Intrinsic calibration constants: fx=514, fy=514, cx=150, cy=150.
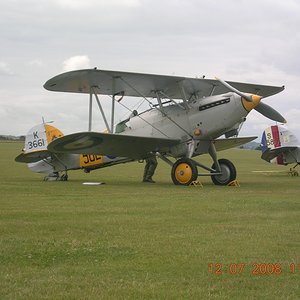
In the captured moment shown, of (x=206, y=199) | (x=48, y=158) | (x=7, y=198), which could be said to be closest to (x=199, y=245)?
(x=206, y=199)

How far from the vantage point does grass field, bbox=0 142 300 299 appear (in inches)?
159

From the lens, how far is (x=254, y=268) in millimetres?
4637

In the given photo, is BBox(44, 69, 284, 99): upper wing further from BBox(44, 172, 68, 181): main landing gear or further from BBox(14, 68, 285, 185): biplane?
BBox(44, 172, 68, 181): main landing gear

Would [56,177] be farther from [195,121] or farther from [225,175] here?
[225,175]

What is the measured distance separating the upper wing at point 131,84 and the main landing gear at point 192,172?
235 cm

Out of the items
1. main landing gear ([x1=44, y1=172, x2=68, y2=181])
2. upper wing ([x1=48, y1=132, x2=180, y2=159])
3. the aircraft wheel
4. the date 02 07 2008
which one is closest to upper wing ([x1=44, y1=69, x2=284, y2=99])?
upper wing ([x1=48, y1=132, x2=180, y2=159])

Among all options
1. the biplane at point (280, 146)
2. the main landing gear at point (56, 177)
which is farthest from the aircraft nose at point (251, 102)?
Result: the biplane at point (280, 146)

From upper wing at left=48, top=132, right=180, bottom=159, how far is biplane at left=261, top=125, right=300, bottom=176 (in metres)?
8.85

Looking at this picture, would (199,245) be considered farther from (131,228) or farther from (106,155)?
(106,155)

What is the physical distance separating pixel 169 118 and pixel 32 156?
A: 5584mm

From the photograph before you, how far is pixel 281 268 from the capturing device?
463cm

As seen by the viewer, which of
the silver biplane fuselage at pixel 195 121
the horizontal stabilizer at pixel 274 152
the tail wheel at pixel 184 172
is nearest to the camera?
the tail wheel at pixel 184 172

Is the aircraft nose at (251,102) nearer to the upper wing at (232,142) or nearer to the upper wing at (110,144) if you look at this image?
the upper wing at (110,144)

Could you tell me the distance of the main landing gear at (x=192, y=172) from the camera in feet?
48.9
